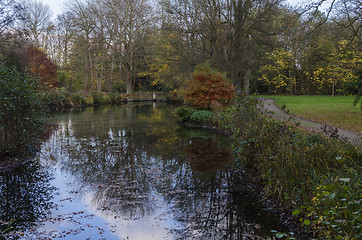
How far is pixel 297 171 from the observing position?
4980mm

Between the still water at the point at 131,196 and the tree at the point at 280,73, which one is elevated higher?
the tree at the point at 280,73

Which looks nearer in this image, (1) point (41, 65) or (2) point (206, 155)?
(2) point (206, 155)

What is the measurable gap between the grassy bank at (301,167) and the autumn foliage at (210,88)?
8.58 metres

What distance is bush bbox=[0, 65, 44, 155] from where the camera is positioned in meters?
7.55

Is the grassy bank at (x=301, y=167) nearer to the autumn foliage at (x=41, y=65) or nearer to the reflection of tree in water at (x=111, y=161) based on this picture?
the reflection of tree in water at (x=111, y=161)

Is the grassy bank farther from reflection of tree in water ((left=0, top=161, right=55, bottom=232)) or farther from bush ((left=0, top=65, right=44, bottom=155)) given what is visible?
bush ((left=0, top=65, right=44, bottom=155))

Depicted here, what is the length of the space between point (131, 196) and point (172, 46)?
24349 millimetres

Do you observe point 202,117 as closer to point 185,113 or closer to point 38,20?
point 185,113

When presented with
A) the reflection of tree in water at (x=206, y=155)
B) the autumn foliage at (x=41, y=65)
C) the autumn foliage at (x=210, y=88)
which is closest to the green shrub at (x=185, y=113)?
the autumn foliage at (x=210, y=88)

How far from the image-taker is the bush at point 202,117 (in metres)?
16.2

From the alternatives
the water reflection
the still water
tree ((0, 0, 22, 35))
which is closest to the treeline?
tree ((0, 0, 22, 35))

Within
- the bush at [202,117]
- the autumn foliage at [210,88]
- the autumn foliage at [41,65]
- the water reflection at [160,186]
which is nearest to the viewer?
the water reflection at [160,186]

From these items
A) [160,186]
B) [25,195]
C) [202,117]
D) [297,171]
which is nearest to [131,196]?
[160,186]

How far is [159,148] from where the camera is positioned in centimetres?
1081
